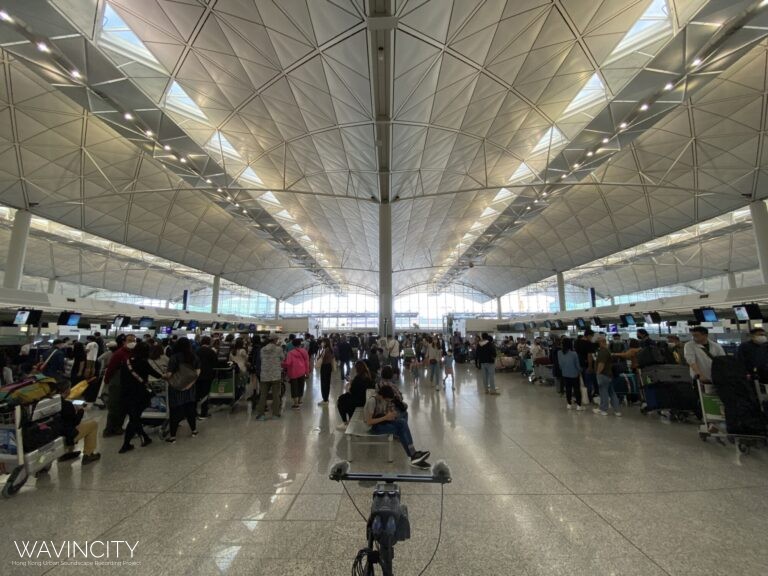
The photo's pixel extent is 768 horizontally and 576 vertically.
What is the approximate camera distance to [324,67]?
439 inches

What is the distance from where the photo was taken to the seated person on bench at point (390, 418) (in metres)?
4.92

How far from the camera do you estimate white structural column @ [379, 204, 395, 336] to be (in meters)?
19.5

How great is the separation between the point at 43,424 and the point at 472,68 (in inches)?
555

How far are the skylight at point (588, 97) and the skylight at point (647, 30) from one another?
4.55 feet

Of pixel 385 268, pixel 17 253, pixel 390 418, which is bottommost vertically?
pixel 390 418

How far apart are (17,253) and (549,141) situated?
27469 millimetres

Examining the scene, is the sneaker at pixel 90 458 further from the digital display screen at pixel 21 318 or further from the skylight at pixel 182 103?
the digital display screen at pixel 21 318

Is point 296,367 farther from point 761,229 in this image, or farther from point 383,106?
point 761,229

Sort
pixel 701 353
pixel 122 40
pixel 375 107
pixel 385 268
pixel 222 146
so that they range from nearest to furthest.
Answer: pixel 701 353
pixel 122 40
pixel 375 107
pixel 222 146
pixel 385 268

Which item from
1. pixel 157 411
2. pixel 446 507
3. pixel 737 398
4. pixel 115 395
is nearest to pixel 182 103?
pixel 115 395

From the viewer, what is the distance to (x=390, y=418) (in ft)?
16.3

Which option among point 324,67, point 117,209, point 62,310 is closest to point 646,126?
point 324,67

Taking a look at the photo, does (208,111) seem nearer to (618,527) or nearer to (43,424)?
(43,424)

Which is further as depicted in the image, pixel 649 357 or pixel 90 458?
pixel 649 357
